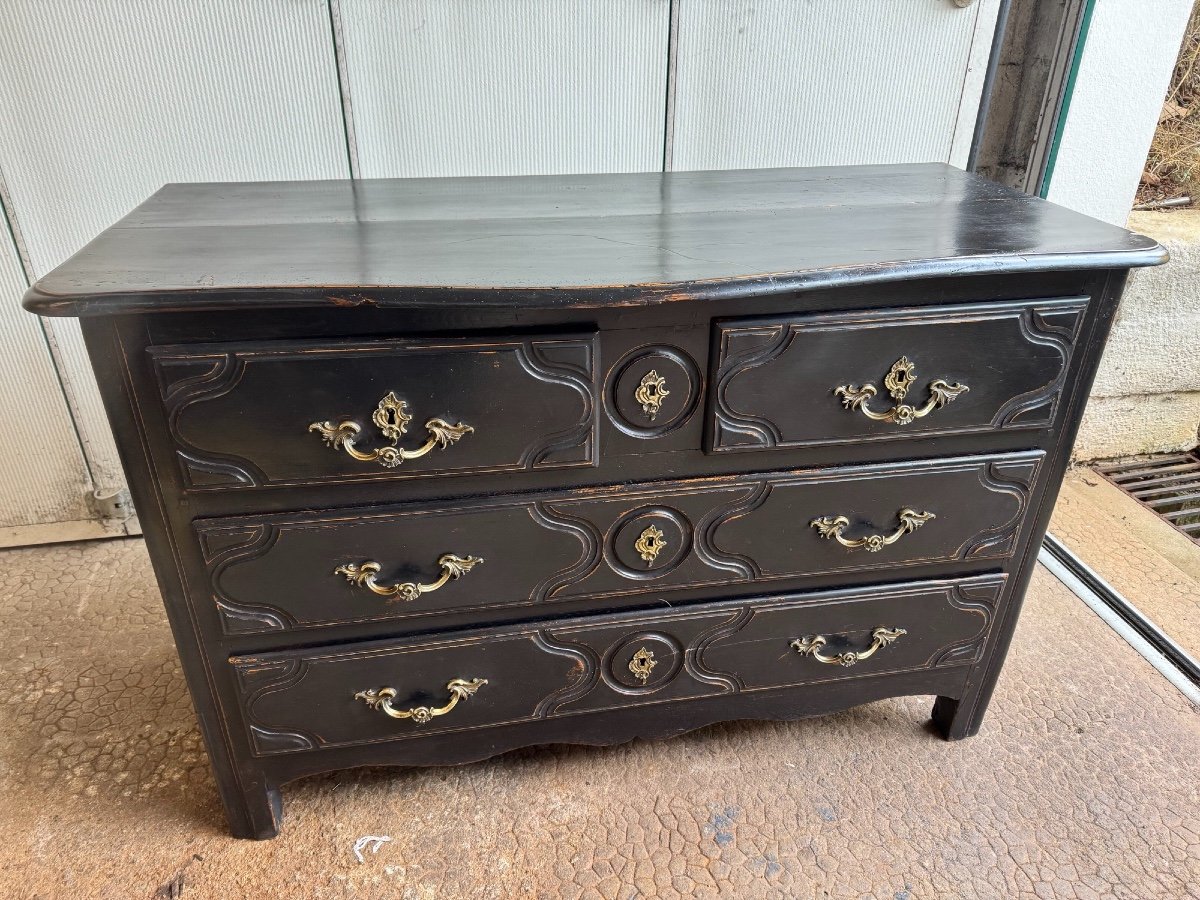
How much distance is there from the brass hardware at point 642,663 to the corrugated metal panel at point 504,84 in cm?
101

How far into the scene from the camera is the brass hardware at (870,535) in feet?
4.00

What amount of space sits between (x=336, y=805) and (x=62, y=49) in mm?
1420

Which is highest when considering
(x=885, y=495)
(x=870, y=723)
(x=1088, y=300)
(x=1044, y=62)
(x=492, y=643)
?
(x=1044, y=62)

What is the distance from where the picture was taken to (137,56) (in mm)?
1508

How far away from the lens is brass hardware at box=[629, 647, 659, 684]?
1.29 meters

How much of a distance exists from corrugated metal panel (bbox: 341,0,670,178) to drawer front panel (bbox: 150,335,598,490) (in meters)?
0.83

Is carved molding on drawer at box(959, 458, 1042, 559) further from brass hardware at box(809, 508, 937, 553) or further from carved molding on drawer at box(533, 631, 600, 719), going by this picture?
carved molding on drawer at box(533, 631, 600, 719)

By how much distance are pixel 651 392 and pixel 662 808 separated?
746 mm

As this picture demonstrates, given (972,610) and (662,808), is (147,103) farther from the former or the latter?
(972,610)

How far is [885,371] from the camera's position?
111 cm

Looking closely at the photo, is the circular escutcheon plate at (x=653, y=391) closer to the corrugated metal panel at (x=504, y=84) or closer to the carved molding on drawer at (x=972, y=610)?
the carved molding on drawer at (x=972, y=610)

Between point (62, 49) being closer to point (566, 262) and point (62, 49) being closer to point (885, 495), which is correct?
point (566, 262)

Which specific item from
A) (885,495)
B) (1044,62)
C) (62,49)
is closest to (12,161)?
(62,49)

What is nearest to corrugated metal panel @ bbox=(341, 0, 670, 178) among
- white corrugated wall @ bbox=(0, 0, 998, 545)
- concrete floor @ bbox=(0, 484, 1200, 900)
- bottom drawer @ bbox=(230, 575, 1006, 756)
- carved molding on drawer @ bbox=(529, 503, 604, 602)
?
white corrugated wall @ bbox=(0, 0, 998, 545)
